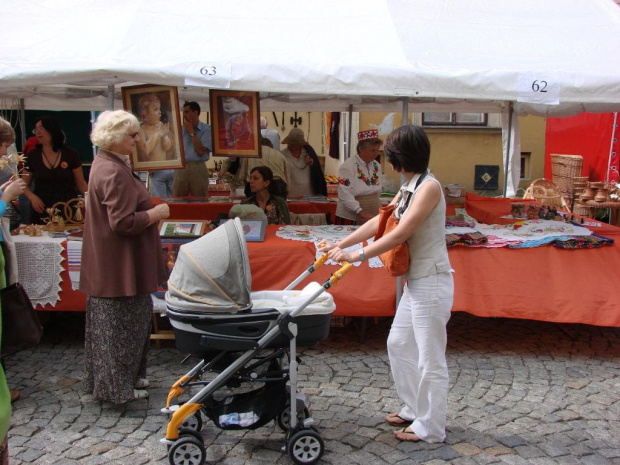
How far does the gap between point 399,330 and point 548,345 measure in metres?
2.29

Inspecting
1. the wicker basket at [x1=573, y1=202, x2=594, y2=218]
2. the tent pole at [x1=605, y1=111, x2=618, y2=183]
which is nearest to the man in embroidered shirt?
the wicker basket at [x1=573, y1=202, x2=594, y2=218]

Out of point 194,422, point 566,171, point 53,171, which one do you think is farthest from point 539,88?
point 566,171

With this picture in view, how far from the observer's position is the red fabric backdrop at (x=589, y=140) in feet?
36.6

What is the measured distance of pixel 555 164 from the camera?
11203 millimetres

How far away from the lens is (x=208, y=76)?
182 inches

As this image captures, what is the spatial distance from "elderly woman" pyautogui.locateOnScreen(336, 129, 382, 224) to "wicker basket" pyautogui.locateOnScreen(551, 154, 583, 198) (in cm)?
540

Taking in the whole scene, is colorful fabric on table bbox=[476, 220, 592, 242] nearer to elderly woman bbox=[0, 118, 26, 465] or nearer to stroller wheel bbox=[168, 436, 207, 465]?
stroller wheel bbox=[168, 436, 207, 465]

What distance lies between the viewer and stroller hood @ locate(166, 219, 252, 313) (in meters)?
3.11

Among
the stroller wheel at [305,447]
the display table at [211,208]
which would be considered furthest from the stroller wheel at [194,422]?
the display table at [211,208]

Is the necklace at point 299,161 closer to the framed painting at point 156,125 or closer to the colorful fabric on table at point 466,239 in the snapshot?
the framed painting at point 156,125

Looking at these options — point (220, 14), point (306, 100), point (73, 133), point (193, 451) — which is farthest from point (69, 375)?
point (73, 133)

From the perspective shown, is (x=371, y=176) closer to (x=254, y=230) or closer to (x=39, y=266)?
(x=254, y=230)

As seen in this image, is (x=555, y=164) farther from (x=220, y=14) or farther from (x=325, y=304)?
(x=325, y=304)

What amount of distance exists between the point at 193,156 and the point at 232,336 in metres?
4.94
